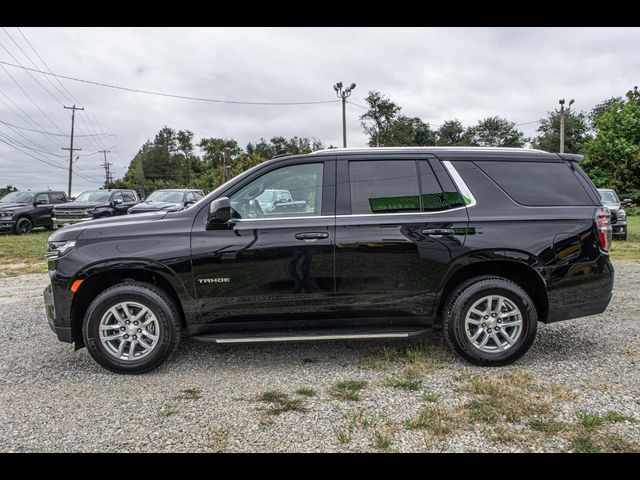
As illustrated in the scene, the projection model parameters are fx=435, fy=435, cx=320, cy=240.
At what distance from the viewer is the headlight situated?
3.68m

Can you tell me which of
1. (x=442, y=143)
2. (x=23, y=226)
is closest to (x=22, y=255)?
(x=23, y=226)

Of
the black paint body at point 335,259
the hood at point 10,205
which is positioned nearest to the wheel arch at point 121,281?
the black paint body at point 335,259

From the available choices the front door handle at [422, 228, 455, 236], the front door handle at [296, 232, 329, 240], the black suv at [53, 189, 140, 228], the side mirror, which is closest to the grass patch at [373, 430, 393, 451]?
the front door handle at [296, 232, 329, 240]

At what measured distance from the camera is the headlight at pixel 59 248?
145 inches

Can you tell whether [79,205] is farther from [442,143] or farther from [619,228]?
[442,143]

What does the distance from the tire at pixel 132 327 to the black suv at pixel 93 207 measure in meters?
13.2

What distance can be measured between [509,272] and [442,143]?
6410cm

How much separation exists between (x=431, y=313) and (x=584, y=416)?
1.31 meters

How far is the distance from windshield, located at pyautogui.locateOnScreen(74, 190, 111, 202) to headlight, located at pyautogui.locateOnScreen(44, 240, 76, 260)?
1493 cm

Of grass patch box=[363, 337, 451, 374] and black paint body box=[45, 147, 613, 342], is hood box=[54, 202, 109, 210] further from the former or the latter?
grass patch box=[363, 337, 451, 374]

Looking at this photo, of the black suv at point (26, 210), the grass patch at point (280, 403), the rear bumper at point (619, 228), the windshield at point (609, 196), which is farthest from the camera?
the black suv at point (26, 210)

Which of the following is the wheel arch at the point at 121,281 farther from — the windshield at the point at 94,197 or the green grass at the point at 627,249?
the windshield at the point at 94,197
